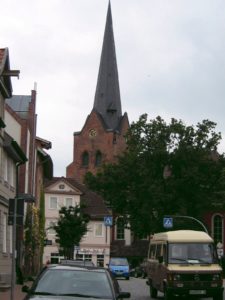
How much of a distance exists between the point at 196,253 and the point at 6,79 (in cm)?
1172

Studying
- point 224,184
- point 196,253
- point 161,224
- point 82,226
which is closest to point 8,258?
point 196,253

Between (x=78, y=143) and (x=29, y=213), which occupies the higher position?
(x=78, y=143)

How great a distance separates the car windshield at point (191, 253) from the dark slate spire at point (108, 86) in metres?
85.1

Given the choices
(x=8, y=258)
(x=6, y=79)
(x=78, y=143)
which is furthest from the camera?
(x=78, y=143)

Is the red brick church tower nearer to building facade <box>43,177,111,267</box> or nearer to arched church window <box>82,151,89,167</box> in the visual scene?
arched church window <box>82,151,89,167</box>

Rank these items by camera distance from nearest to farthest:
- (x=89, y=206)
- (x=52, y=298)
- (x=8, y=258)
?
1. (x=52, y=298)
2. (x=8, y=258)
3. (x=89, y=206)

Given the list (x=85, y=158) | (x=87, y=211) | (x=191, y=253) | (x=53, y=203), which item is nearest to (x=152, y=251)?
(x=191, y=253)

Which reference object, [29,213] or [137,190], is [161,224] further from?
[29,213]

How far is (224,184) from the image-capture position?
69.9 meters

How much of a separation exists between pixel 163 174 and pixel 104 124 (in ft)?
126

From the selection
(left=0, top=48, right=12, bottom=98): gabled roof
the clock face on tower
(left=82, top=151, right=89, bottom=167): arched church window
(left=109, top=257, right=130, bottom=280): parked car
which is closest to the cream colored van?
(left=0, top=48, right=12, bottom=98): gabled roof

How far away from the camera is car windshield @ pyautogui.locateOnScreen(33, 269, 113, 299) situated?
39.5ft

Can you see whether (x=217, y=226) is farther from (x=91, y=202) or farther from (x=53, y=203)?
(x=53, y=203)

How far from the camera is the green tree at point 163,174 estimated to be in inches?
2689
